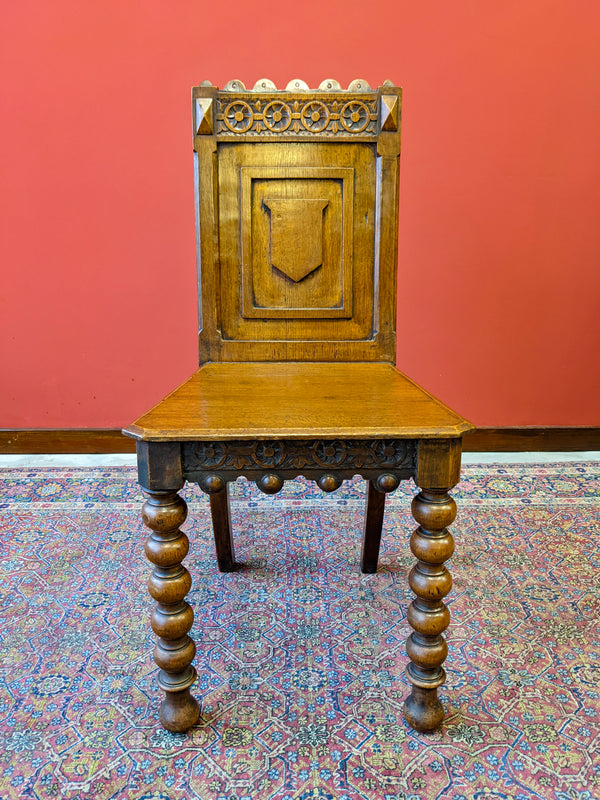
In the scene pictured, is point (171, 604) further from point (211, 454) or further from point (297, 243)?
point (297, 243)

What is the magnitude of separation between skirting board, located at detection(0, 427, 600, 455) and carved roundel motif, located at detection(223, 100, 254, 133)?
1.96 m

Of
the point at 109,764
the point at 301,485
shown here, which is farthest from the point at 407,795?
the point at 301,485

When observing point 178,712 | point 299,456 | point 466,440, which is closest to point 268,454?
point 299,456

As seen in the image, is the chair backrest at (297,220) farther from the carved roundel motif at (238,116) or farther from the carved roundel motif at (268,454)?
the carved roundel motif at (268,454)

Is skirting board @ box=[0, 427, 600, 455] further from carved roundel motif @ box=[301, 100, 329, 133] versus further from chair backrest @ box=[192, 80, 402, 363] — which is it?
carved roundel motif @ box=[301, 100, 329, 133]

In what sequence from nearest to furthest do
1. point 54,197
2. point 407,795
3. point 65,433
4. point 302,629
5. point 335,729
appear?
point 407,795
point 335,729
point 302,629
point 54,197
point 65,433

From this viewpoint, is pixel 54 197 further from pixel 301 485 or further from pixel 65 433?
pixel 301 485

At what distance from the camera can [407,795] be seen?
3.47ft

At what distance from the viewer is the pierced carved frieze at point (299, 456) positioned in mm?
1091

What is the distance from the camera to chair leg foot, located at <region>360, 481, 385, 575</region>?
1664mm

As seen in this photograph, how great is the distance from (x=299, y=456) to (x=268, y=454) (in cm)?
6

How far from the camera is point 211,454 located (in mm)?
1090

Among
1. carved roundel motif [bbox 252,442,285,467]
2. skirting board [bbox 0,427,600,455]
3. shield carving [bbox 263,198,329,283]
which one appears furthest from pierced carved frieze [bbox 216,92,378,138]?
skirting board [bbox 0,427,600,455]

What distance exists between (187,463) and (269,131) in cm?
113
